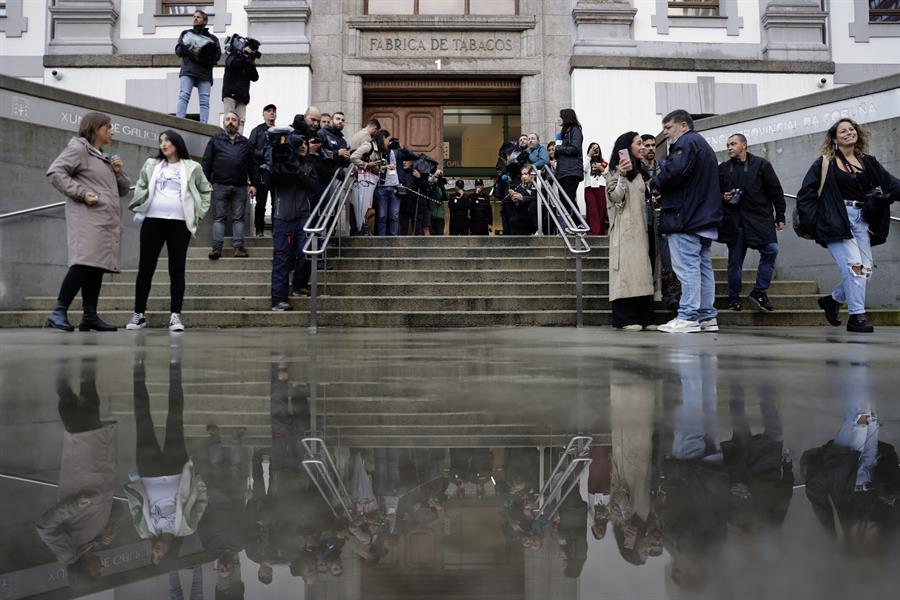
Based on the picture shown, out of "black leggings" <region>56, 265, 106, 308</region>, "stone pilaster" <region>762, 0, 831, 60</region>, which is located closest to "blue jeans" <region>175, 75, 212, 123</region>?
"black leggings" <region>56, 265, 106, 308</region>

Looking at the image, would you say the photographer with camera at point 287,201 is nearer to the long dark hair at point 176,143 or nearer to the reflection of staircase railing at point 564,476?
the long dark hair at point 176,143

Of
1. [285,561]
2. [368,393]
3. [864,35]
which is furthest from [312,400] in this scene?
[864,35]

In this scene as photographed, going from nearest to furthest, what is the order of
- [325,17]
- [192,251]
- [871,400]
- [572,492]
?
[572,492]
[871,400]
[192,251]
[325,17]

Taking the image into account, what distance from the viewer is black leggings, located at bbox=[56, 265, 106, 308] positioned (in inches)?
244

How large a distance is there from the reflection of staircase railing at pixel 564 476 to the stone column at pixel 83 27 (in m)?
16.7

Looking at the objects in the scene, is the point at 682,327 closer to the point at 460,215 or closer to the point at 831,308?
the point at 831,308

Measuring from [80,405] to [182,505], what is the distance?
53.8 inches

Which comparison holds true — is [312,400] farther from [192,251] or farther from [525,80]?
[525,80]

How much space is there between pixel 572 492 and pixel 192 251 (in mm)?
9585

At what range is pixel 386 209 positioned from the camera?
1148 cm

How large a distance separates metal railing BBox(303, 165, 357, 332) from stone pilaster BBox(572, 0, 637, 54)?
7.73 m

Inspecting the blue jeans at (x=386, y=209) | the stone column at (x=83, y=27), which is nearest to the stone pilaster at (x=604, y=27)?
the blue jeans at (x=386, y=209)

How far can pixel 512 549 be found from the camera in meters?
1.03

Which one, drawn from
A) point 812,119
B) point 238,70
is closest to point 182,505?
point 812,119
